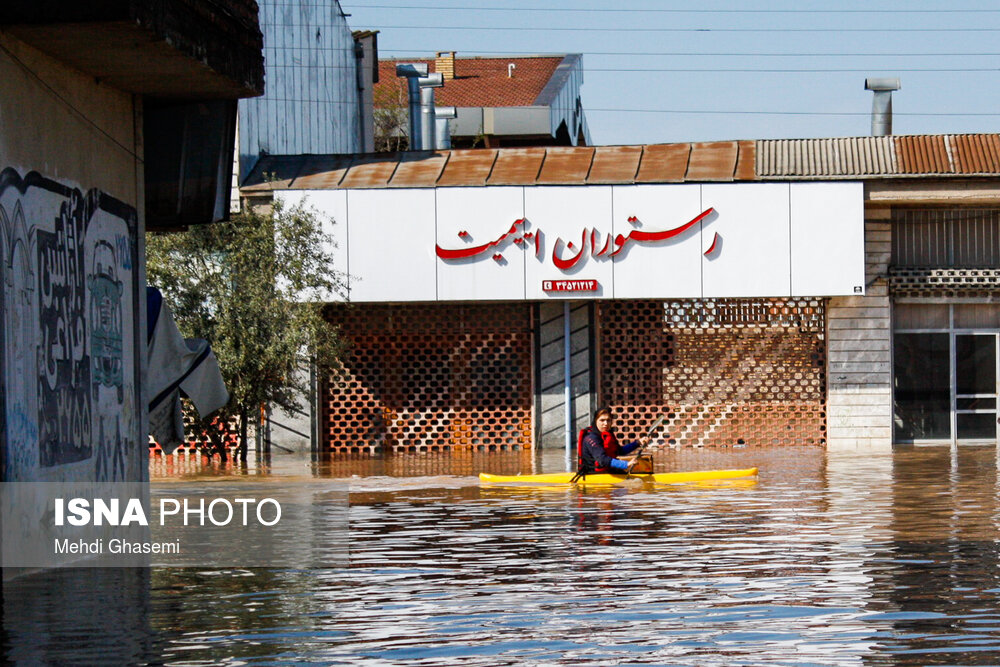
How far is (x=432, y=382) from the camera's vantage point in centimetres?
3197

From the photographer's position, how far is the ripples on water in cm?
789

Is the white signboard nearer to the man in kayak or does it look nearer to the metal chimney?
the metal chimney

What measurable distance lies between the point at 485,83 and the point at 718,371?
3115 cm

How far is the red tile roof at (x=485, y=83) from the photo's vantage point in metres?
58.1

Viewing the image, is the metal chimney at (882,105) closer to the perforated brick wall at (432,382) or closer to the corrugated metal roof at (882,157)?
the corrugated metal roof at (882,157)

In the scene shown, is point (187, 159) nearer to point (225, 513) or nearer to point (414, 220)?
point (225, 513)

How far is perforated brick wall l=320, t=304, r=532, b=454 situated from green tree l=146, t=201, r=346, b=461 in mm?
3083

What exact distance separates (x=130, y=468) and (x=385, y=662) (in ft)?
Result: 21.8

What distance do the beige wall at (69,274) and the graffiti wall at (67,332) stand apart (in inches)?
0.5

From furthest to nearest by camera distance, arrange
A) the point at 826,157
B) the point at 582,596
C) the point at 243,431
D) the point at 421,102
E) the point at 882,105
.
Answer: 1. the point at 421,102
2. the point at 882,105
3. the point at 826,157
4. the point at 243,431
5. the point at 582,596

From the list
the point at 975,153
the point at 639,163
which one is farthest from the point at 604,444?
the point at 975,153

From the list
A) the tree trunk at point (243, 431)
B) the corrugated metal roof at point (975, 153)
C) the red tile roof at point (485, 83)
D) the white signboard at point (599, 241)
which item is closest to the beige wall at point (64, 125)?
the tree trunk at point (243, 431)

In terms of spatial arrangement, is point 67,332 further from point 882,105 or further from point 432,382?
point 882,105

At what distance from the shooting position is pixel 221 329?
86.9 ft
